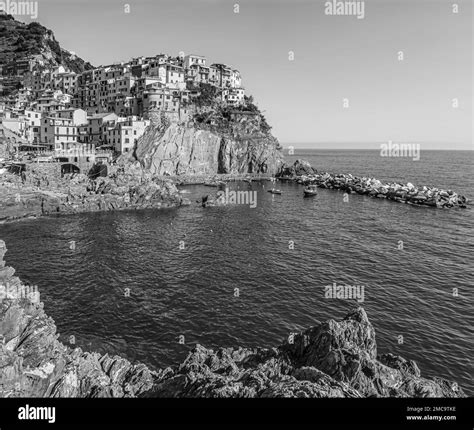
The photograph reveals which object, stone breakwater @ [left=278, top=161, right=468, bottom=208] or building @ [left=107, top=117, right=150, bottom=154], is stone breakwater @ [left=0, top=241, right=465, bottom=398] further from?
building @ [left=107, top=117, right=150, bottom=154]

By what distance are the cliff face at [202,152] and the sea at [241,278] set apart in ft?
140

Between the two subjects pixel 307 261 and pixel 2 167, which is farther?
pixel 2 167

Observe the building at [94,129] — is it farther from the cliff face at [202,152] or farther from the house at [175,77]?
the house at [175,77]

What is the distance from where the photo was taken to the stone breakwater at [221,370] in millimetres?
15109

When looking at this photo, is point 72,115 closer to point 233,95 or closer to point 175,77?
point 175,77

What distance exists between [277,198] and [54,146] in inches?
2746

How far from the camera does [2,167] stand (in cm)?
8150

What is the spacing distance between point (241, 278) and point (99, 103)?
117m

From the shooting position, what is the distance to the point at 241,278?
4284 cm

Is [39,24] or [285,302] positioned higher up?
[39,24]

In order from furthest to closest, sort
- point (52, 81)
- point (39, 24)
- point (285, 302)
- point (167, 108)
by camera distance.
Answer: point (39, 24) < point (52, 81) < point (167, 108) < point (285, 302)
